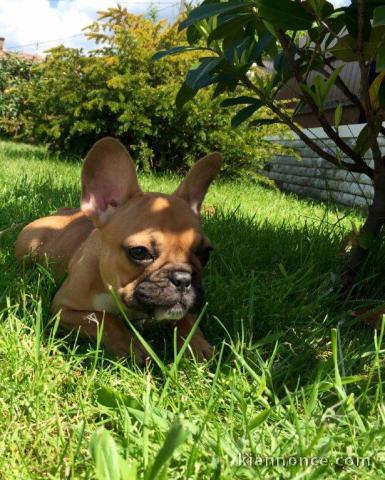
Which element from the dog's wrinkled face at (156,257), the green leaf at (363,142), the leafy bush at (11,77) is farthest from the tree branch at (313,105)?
the leafy bush at (11,77)

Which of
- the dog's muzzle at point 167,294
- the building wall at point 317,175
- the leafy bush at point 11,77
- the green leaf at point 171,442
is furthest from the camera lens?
the leafy bush at point 11,77

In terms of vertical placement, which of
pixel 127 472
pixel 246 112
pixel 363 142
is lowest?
pixel 127 472

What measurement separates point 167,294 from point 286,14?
1.14 meters

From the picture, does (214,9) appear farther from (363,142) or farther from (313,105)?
(363,142)

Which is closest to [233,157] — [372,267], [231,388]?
[372,267]

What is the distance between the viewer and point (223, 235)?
3.50 meters

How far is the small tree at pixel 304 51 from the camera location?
190 cm

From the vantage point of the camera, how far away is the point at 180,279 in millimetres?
1969

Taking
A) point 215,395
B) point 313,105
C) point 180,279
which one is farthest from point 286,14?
point 215,395

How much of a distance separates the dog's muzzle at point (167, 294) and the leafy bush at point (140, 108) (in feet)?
18.0

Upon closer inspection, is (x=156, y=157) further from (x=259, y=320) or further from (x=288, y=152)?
(x=259, y=320)

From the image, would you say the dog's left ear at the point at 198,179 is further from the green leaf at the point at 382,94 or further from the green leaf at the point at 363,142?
the green leaf at the point at 382,94

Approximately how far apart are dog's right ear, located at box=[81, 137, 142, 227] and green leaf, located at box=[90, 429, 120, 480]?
4.63ft

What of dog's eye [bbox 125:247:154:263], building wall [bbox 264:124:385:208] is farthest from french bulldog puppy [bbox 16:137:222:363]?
building wall [bbox 264:124:385:208]
